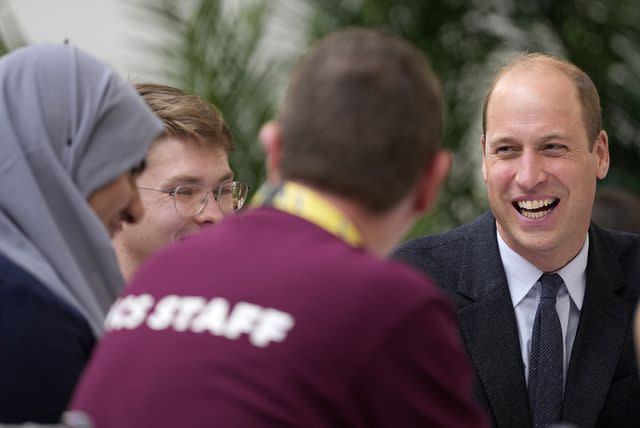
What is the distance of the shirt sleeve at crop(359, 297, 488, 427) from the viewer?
4.98ft

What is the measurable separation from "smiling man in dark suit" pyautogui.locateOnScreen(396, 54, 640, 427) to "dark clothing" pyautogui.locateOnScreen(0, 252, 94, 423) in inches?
53.1

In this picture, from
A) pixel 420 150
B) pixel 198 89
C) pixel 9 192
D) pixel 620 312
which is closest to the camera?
pixel 420 150

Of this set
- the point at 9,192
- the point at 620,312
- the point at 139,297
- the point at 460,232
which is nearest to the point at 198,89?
the point at 460,232

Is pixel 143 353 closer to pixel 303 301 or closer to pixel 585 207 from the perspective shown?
pixel 303 301

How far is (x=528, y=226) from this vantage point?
324cm

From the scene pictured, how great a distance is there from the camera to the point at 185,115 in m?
3.15

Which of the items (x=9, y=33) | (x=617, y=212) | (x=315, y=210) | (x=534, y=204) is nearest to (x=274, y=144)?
(x=315, y=210)

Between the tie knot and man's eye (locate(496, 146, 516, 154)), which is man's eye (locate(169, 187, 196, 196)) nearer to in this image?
man's eye (locate(496, 146, 516, 154))

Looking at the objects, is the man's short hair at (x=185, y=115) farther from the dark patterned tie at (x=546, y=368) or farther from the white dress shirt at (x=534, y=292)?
the dark patterned tie at (x=546, y=368)

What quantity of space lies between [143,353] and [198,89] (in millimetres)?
4134

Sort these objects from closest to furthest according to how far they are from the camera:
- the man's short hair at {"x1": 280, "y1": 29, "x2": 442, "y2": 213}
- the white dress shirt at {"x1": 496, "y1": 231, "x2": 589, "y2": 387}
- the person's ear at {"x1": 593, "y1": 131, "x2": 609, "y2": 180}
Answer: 1. the man's short hair at {"x1": 280, "y1": 29, "x2": 442, "y2": 213}
2. the white dress shirt at {"x1": 496, "y1": 231, "x2": 589, "y2": 387}
3. the person's ear at {"x1": 593, "y1": 131, "x2": 609, "y2": 180}

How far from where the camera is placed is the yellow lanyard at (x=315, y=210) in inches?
64.7

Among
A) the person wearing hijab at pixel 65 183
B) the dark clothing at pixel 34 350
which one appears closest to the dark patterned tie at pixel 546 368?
the person wearing hijab at pixel 65 183

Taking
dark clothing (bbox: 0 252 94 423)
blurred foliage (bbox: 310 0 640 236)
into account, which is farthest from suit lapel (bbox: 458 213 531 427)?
blurred foliage (bbox: 310 0 640 236)
